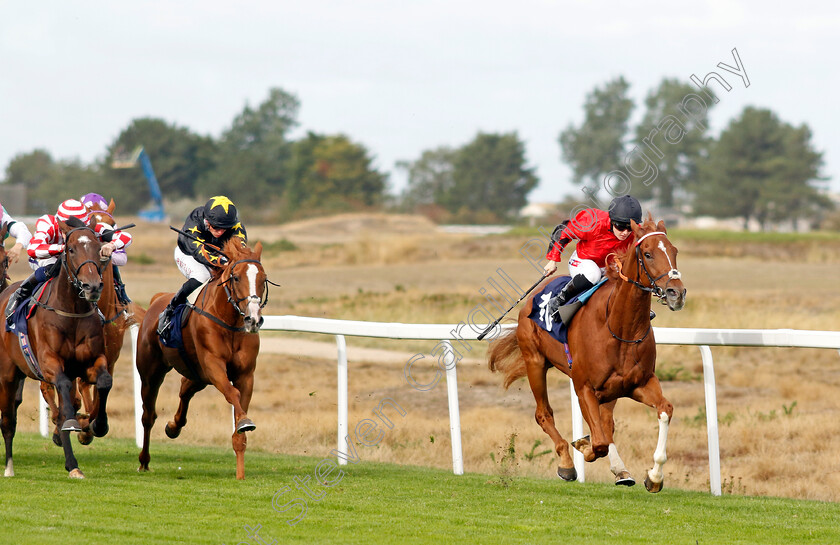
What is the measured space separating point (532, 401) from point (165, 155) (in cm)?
6968

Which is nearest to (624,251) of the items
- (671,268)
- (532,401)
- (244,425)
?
(671,268)

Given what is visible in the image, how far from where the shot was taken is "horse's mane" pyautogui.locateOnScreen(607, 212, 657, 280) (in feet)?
22.0

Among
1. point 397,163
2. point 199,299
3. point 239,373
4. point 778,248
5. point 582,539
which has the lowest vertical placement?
point 582,539

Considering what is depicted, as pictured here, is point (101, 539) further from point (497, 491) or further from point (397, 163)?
point (397, 163)

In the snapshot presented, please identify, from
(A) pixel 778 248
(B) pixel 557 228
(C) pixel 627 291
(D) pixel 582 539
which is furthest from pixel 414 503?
(A) pixel 778 248

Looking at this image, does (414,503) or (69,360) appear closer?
(414,503)

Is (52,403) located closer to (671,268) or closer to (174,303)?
(174,303)

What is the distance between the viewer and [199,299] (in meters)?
8.23

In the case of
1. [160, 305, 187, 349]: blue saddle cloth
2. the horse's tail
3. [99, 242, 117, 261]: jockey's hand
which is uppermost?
[99, 242, 117, 261]: jockey's hand

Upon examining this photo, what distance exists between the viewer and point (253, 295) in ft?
24.4

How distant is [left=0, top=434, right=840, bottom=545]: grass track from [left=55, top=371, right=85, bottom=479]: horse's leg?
0.49 ft

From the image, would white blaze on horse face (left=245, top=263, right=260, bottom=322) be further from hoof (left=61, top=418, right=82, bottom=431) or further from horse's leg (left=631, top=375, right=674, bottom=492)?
horse's leg (left=631, top=375, right=674, bottom=492)

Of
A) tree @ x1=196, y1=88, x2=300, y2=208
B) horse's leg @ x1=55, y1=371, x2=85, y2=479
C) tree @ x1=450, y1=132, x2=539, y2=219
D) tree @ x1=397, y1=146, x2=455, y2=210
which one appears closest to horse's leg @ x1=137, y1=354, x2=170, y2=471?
horse's leg @ x1=55, y1=371, x2=85, y2=479

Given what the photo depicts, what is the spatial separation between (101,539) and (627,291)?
3459mm
